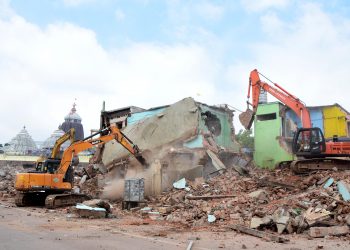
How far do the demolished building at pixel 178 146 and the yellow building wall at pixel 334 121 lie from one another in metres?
6.56

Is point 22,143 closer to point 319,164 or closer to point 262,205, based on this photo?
point 319,164

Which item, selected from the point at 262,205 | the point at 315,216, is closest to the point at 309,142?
the point at 262,205

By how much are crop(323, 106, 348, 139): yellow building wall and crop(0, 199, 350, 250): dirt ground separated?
17.4m

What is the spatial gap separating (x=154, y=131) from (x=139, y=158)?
9.31 ft

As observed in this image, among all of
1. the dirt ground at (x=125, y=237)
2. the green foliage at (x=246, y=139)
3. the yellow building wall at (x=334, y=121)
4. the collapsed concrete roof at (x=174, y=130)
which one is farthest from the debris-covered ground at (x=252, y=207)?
the green foliage at (x=246, y=139)

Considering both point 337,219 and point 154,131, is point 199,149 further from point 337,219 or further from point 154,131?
point 337,219

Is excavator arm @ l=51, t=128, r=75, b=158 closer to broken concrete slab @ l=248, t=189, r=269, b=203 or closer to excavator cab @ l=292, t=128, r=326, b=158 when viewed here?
broken concrete slab @ l=248, t=189, r=269, b=203

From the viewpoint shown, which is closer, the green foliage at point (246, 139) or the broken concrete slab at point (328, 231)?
the broken concrete slab at point (328, 231)

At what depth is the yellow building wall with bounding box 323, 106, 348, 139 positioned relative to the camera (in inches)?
948

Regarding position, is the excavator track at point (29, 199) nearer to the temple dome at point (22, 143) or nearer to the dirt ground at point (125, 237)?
the dirt ground at point (125, 237)

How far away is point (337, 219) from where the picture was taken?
30.6ft

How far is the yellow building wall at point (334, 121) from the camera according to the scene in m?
24.1

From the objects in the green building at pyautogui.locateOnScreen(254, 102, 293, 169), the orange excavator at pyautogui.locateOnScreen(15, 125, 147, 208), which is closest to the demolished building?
the orange excavator at pyautogui.locateOnScreen(15, 125, 147, 208)

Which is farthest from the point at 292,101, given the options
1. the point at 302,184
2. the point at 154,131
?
the point at 154,131
